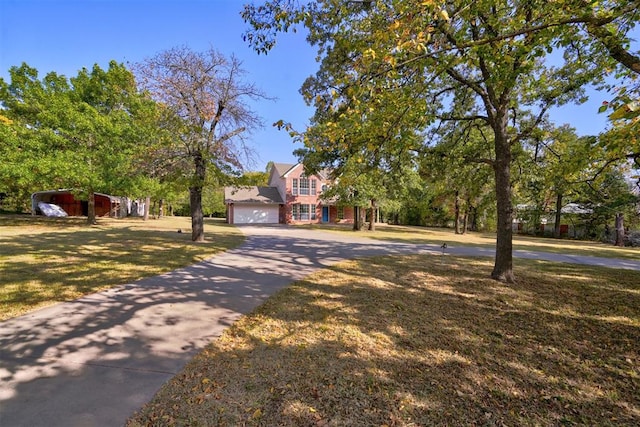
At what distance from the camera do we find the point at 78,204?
104ft

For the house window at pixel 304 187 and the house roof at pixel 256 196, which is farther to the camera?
the house window at pixel 304 187

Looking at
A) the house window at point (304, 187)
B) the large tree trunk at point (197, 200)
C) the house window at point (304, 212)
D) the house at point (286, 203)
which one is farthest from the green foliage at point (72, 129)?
the house window at point (304, 212)

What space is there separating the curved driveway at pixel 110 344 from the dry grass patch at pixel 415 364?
0.32m

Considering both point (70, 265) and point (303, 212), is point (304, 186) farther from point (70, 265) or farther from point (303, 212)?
point (70, 265)

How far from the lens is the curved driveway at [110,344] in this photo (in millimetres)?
2406

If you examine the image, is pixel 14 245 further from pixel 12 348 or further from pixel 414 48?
pixel 414 48

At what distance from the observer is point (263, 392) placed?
8.81ft

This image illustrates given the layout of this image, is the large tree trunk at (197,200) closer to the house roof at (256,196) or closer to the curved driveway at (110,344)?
the curved driveway at (110,344)

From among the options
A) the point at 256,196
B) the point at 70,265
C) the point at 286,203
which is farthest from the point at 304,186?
the point at 70,265

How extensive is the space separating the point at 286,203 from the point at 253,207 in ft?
12.6

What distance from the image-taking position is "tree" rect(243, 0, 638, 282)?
10.8ft

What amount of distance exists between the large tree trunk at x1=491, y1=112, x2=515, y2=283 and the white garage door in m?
27.8

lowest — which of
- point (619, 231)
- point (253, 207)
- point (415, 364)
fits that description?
point (415, 364)

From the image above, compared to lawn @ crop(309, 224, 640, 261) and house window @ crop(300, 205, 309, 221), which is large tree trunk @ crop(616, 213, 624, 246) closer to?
lawn @ crop(309, 224, 640, 261)
